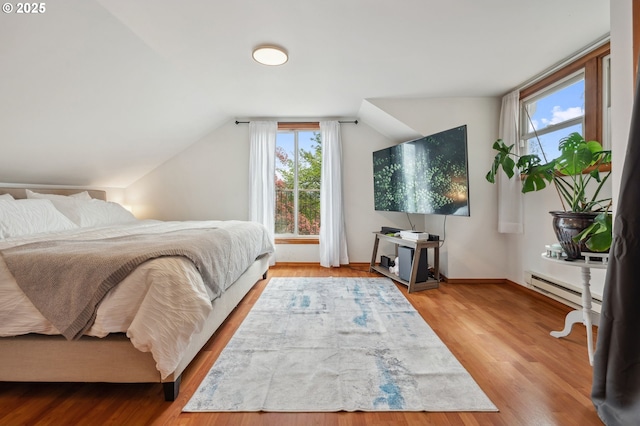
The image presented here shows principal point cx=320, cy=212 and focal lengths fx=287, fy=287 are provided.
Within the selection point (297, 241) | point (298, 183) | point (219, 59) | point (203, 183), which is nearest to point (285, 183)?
point (298, 183)

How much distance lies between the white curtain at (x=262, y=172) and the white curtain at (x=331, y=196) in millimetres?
743

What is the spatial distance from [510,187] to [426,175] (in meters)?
0.91

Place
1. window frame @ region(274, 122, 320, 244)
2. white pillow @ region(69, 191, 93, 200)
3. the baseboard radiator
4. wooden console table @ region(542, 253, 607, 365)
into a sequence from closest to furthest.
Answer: wooden console table @ region(542, 253, 607, 365)
the baseboard radiator
white pillow @ region(69, 191, 93, 200)
window frame @ region(274, 122, 320, 244)

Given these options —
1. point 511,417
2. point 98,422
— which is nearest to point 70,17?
point 98,422

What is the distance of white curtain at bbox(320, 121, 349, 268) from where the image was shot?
13.8ft

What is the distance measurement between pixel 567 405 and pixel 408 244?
6.41 feet

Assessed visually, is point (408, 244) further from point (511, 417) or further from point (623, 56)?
point (623, 56)

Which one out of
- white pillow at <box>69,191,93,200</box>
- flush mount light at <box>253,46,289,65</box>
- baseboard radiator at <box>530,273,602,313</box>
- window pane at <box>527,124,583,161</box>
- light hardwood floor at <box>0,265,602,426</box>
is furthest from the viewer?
white pillow at <box>69,191,93,200</box>

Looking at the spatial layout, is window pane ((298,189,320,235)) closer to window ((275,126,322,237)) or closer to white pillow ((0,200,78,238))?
window ((275,126,322,237))

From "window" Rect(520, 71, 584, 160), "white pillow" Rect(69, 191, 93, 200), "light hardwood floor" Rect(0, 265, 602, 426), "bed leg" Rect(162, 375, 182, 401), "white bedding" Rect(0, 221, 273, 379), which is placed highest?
"window" Rect(520, 71, 584, 160)

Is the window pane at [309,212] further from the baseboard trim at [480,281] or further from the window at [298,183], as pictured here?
the baseboard trim at [480,281]

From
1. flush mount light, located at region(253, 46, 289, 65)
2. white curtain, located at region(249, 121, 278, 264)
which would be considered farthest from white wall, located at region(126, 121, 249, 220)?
flush mount light, located at region(253, 46, 289, 65)

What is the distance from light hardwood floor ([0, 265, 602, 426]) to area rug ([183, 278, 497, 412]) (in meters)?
0.06

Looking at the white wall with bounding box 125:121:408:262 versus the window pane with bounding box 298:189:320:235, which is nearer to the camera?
the white wall with bounding box 125:121:408:262
